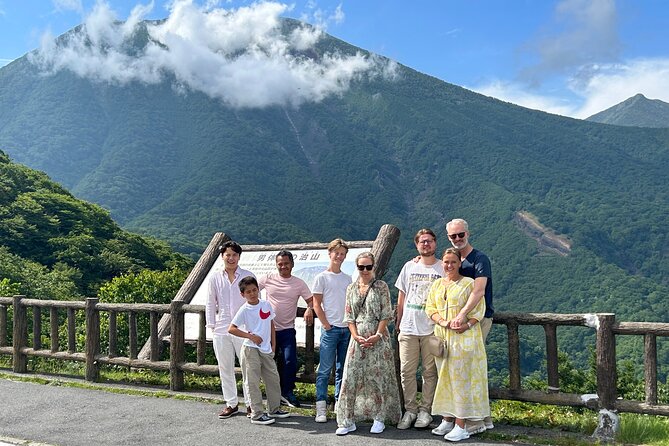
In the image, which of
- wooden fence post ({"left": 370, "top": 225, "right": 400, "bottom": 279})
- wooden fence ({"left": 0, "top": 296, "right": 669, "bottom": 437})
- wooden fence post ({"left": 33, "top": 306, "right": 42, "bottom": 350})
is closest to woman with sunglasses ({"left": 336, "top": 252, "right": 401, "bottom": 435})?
wooden fence ({"left": 0, "top": 296, "right": 669, "bottom": 437})

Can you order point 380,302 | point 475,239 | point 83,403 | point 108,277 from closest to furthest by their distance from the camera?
point 380,302 < point 83,403 < point 108,277 < point 475,239

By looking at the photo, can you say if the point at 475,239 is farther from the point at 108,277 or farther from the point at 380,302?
the point at 380,302

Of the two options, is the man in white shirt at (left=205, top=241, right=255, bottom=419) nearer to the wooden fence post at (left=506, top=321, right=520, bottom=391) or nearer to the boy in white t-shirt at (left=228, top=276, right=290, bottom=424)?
the boy in white t-shirt at (left=228, top=276, right=290, bottom=424)

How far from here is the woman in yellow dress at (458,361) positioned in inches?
233

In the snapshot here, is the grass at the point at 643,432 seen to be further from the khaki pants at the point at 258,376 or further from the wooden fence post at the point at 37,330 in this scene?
the wooden fence post at the point at 37,330

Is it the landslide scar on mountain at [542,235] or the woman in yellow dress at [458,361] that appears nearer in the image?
the woman in yellow dress at [458,361]

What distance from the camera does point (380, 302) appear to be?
6.39 meters

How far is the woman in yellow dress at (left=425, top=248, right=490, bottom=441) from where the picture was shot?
591 cm

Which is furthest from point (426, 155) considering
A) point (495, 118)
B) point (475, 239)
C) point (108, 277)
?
point (108, 277)

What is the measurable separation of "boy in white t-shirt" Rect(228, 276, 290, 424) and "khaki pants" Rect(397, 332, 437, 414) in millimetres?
1325

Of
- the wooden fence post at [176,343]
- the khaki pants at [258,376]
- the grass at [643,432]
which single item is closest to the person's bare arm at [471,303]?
the grass at [643,432]

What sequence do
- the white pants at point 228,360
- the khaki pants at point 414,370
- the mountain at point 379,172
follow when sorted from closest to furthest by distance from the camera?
the khaki pants at point 414,370, the white pants at point 228,360, the mountain at point 379,172

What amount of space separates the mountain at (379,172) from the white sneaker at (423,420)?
78.3 meters

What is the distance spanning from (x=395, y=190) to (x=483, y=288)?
15031cm
